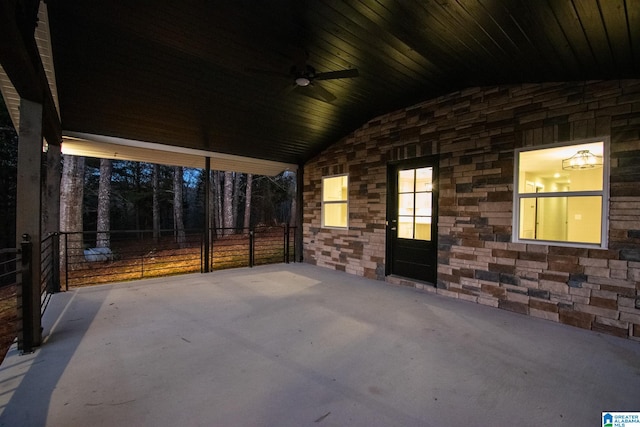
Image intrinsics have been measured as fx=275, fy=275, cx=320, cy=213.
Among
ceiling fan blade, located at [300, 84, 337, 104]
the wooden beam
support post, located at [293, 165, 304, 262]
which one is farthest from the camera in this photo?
support post, located at [293, 165, 304, 262]

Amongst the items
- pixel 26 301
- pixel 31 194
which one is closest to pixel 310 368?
pixel 26 301

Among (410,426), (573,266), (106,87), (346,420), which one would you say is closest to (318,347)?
(346,420)

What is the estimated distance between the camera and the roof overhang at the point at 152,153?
14.7ft

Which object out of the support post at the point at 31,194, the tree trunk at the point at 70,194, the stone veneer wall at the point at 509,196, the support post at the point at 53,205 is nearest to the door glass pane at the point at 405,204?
the stone veneer wall at the point at 509,196

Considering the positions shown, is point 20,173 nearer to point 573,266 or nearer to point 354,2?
point 354,2

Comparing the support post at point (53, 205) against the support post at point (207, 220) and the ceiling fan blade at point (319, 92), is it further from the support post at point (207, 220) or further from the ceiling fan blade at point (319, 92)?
the ceiling fan blade at point (319, 92)

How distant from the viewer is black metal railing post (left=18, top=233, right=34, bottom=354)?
7.56 ft

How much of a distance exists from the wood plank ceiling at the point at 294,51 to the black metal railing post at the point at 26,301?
1965 millimetres

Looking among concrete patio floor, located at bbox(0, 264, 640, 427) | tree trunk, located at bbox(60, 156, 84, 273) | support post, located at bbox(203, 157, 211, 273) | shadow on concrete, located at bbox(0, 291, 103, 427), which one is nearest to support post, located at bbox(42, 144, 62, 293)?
concrete patio floor, located at bbox(0, 264, 640, 427)

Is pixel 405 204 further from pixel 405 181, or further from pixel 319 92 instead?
pixel 319 92

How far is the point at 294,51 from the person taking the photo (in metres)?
2.98

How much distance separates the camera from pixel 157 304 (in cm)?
358

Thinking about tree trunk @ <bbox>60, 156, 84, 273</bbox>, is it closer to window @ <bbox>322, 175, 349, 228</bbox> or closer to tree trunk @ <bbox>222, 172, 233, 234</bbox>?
tree trunk @ <bbox>222, 172, 233, 234</bbox>

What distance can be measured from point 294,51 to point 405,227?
3220 millimetres
